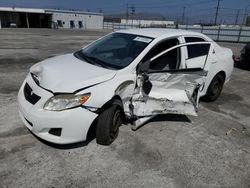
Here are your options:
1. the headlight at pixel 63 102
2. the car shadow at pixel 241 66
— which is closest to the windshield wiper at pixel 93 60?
the headlight at pixel 63 102

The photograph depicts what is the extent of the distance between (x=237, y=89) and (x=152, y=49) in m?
4.13

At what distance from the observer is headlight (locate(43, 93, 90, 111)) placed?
2760 millimetres

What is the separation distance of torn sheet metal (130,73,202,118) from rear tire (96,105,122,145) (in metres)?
0.40

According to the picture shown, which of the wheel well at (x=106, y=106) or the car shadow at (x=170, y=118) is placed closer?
the wheel well at (x=106, y=106)

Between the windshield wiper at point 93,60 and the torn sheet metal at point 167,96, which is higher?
the windshield wiper at point 93,60

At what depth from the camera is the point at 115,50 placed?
13.1ft

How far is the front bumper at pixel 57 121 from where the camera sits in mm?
2717

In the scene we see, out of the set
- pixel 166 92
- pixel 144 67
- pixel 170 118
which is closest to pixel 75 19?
pixel 170 118

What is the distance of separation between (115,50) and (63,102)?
162 centimetres

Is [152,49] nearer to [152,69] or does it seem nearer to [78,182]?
[152,69]

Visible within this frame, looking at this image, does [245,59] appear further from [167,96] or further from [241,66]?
[167,96]

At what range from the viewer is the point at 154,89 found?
12.0 ft

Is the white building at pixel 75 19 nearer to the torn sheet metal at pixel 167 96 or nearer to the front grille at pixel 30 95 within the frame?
the front grille at pixel 30 95

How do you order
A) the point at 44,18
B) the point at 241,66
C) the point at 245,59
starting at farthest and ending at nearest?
1. the point at 44,18
2. the point at 241,66
3. the point at 245,59
